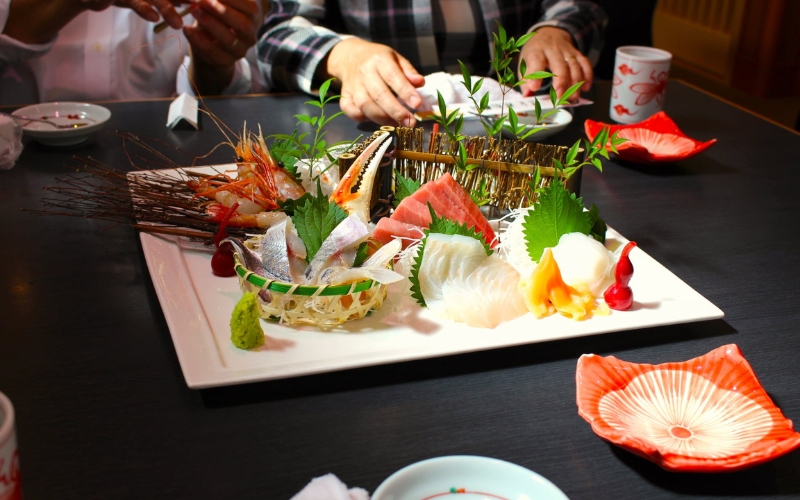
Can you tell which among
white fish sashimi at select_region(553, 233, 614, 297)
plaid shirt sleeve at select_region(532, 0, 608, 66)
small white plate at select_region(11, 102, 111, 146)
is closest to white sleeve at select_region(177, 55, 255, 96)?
small white plate at select_region(11, 102, 111, 146)

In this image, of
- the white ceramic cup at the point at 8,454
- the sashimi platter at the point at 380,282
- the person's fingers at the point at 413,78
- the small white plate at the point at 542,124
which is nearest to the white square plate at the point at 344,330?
the sashimi platter at the point at 380,282

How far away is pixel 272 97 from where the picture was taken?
2.02 meters

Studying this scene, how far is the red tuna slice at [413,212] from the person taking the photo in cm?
113

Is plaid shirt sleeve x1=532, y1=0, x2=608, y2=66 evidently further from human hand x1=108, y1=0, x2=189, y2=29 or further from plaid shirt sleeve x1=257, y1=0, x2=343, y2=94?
human hand x1=108, y1=0, x2=189, y2=29

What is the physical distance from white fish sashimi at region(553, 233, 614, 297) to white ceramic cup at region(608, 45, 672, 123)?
3.01 feet

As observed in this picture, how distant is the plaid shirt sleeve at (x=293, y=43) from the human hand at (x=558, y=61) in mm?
572

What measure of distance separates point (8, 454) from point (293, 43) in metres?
1.75

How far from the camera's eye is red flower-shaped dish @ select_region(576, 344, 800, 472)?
0.72 meters

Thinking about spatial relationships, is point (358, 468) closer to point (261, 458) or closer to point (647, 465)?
point (261, 458)

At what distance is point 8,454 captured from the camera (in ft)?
1.75

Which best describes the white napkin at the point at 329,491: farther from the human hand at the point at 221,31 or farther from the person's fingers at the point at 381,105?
the human hand at the point at 221,31

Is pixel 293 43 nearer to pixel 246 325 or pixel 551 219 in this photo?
pixel 551 219

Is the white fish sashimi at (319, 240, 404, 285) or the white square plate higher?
the white fish sashimi at (319, 240, 404, 285)

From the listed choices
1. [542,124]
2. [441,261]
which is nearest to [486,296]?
[441,261]
